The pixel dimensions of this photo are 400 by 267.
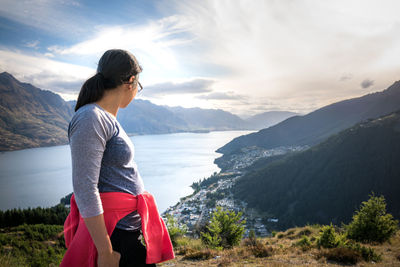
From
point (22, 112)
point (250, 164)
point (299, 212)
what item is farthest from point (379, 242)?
point (22, 112)

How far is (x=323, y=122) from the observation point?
173 metres

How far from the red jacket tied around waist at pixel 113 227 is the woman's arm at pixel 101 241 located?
0.25ft

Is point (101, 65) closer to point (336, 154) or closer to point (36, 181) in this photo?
point (36, 181)

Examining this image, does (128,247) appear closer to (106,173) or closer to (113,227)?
(113,227)

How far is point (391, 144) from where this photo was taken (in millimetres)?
68500

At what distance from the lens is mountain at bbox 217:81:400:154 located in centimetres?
14562

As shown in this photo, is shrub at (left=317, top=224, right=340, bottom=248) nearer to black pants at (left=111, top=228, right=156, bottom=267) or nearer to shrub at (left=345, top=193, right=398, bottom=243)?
shrub at (left=345, top=193, right=398, bottom=243)

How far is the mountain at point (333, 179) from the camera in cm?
5988

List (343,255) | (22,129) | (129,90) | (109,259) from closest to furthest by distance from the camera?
(109,259)
(129,90)
(343,255)
(22,129)

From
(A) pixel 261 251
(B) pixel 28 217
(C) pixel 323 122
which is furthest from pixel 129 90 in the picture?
(C) pixel 323 122

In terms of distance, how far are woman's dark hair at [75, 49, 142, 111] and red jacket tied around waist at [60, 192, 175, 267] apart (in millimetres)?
482

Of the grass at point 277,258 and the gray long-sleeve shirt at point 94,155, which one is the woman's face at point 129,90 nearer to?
the gray long-sleeve shirt at point 94,155

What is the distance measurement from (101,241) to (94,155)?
38 centimetres

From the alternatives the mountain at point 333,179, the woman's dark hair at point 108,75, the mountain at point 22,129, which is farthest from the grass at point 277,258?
the mountain at point 22,129
